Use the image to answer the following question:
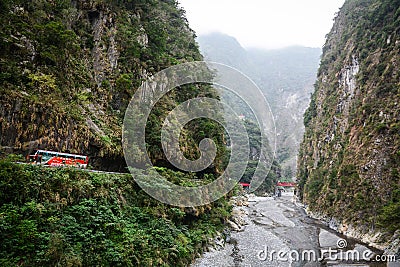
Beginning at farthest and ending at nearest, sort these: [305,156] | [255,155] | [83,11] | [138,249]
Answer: [255,155] → [305,156] → [83,11] → [138,249]

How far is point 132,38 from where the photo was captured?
66.1 ft

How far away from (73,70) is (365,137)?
83.8 ft

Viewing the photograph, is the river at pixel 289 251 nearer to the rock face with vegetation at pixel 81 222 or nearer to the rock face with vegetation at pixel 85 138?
the rock face with vegetation at pixel 85 138

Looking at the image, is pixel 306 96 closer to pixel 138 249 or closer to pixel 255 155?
pixel 255 155

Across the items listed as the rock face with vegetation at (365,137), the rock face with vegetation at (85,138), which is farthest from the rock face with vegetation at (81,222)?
the rock face with vegetation at (365,137)

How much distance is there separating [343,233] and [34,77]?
2522cm

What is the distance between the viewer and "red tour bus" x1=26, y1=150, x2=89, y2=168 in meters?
11.5

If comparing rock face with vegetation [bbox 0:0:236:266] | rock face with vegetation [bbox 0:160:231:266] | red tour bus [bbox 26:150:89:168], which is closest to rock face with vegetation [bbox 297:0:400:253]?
rock face with vegetation [bbox 0:0:236:266]

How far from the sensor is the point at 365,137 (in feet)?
85.5

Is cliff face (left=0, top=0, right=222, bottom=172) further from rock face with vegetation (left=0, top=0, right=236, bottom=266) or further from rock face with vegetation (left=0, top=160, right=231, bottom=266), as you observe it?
rock face with vegetation (left=0, top=160, right=231, bottom=266)

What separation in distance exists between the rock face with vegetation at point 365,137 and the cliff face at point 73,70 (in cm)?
1735

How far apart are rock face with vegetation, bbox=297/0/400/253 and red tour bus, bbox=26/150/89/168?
1847cm

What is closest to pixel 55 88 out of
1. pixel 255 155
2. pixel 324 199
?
pixel 324 199

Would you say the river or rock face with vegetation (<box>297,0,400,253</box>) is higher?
rock face with vegetation (<box>297,0,400,253</box>)
